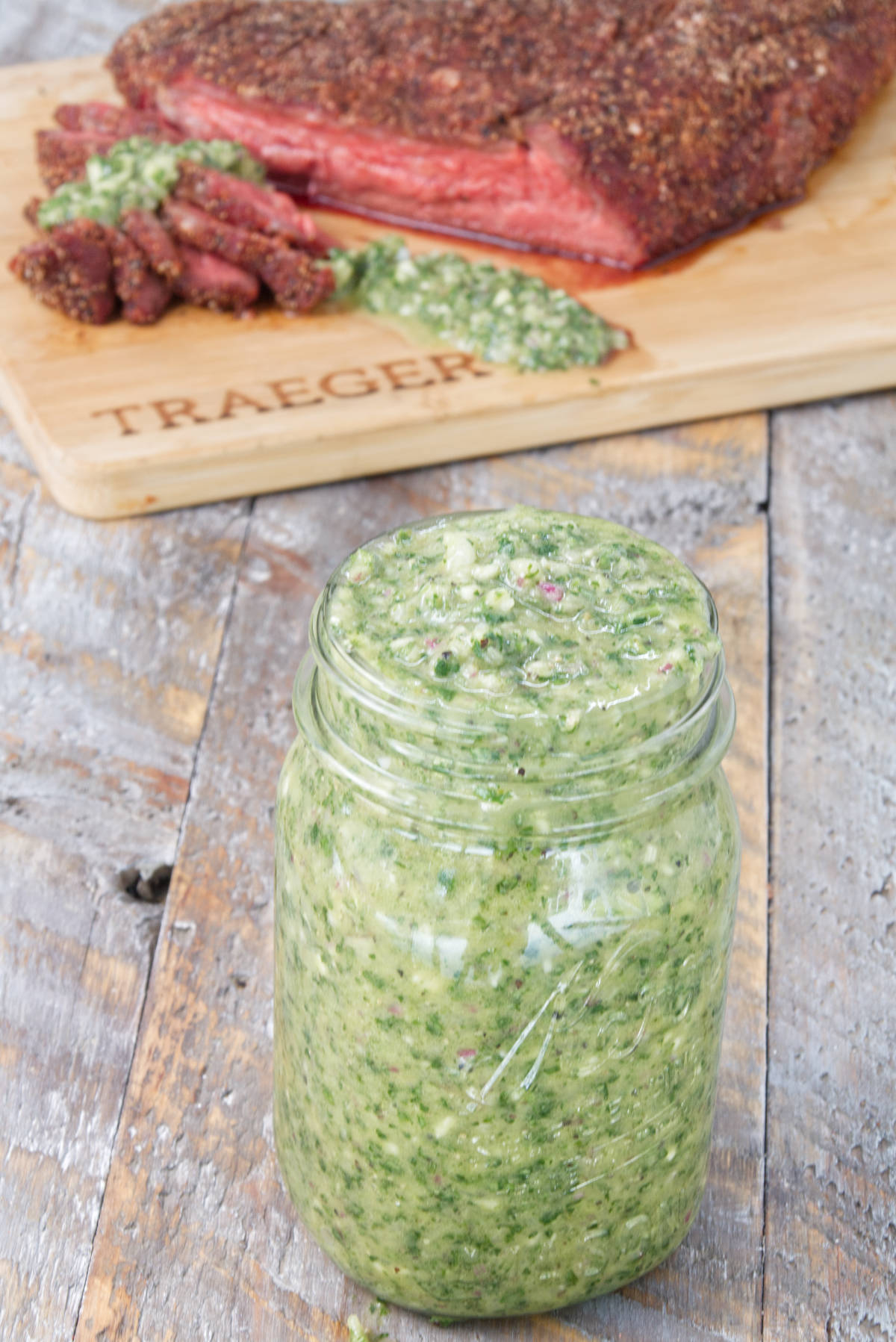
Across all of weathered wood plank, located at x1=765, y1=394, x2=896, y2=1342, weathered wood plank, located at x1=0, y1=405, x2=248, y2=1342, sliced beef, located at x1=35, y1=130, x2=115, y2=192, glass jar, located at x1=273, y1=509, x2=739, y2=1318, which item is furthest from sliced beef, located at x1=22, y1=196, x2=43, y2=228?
glass jar, located at x1=273, y1=509, x2=739, y2=1318

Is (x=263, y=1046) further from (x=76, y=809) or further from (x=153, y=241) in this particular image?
(x=153, y=241)

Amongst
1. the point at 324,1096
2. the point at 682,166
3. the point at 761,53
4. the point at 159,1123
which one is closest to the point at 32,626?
the point at 159,1123

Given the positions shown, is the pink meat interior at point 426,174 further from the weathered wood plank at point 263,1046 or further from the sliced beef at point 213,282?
the weathered wood plank at point 263,1046

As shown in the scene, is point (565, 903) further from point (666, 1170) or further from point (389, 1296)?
point (389, 1296)

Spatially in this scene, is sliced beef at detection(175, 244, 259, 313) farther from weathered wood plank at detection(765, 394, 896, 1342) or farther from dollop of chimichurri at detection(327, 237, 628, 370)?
weathered wood plank at detection(765, 394, 896, 1342)

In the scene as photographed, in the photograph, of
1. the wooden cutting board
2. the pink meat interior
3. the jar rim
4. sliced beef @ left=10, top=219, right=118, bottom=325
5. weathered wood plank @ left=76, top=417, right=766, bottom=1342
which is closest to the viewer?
the jar rim

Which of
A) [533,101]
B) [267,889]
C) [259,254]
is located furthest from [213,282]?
[267,889]
